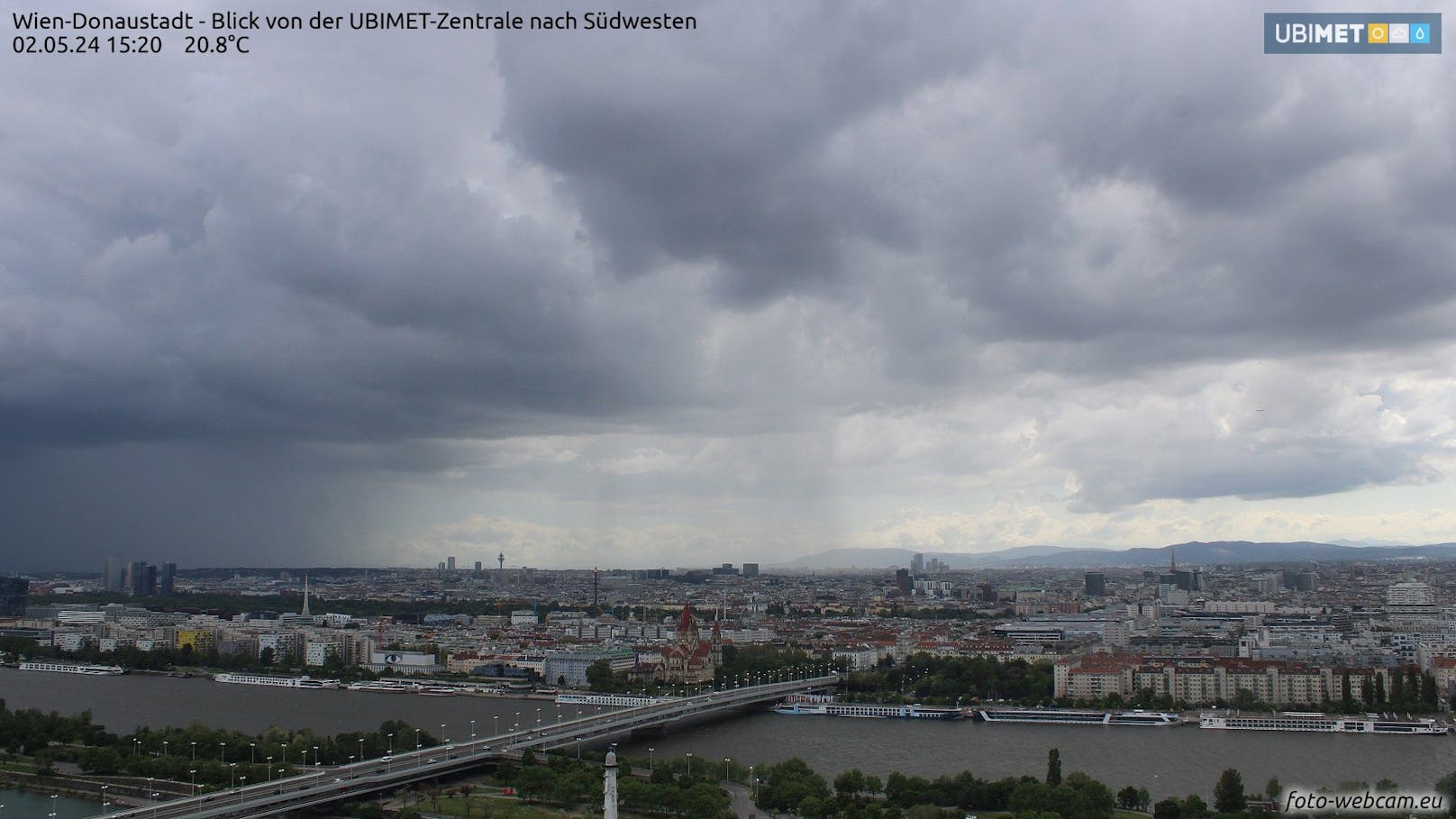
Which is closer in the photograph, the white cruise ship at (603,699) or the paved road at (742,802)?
the paved road at (742,802)

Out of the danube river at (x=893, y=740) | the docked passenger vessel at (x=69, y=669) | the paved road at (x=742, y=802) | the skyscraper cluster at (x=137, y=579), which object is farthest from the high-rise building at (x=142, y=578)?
the paved road at (x=742, y=802)

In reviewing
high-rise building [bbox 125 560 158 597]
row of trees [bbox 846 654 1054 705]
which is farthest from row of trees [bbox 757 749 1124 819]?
high-rise building [bbox 125 560 158 597]

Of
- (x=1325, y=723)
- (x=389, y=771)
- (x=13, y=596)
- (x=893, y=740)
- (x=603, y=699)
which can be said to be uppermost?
(x=13, y=596)

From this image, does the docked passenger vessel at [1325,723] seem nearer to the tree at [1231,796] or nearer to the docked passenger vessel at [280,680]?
the tree at [1231,796]

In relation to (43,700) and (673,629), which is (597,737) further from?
(673,629)

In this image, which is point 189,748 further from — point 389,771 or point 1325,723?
point 1325,723

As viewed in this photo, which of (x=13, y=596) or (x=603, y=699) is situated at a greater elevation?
(x=13, y=596)

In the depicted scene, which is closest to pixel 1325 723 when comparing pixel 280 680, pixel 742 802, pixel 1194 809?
pixel 1194 809

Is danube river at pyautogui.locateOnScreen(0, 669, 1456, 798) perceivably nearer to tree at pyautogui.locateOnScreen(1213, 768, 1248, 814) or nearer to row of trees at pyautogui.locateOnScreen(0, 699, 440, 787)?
row of trees at pyautogui.locateOnScreen(0, 699, 440, 787)
